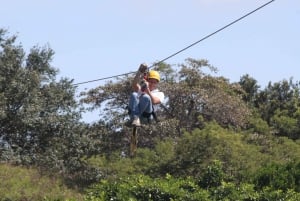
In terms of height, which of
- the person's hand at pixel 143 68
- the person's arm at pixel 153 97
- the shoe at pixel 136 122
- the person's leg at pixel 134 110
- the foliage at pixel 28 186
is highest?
the person's hand at pixel 143 68

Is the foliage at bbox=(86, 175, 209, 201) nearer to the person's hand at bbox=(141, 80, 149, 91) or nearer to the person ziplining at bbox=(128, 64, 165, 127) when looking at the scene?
the person ziplining at bbox=(128, 64, 165, 127)

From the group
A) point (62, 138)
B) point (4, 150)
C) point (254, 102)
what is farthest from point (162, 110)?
point (254, 102)

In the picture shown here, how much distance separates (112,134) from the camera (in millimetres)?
23844

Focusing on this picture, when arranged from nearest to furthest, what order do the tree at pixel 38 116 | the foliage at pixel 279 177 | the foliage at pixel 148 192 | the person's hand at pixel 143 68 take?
the person's hand at pixel 143 68 < the foliage at pixel 148 192 < the foliage at pixel 279 177 < the tree at pixel 38 116

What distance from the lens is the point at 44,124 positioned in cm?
2416

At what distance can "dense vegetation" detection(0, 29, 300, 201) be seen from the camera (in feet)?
68.2

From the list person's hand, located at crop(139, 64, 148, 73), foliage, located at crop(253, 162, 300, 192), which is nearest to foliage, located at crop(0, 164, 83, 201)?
foliage, located at crop(253, 162, 300, 192)

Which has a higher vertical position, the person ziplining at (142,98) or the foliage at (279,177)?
the person ziplining at (142,98)

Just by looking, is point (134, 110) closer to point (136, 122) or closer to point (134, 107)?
→ point (134, 107)

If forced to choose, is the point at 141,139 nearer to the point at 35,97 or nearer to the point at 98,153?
the point at 98,153

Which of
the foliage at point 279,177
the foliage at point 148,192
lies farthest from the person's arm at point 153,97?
the foliage at point 279,177

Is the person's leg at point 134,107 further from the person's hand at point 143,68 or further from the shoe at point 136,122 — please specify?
the person's hand at point 143,68

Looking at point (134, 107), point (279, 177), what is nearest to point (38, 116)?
point (279, 177)

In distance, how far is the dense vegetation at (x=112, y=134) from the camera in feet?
68.2
